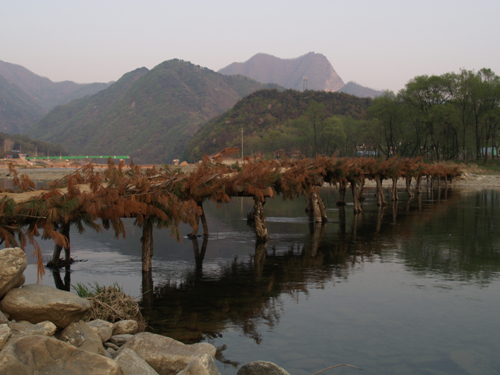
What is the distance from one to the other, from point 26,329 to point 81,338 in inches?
32.1

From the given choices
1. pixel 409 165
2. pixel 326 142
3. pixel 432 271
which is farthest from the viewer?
pixel 326 142

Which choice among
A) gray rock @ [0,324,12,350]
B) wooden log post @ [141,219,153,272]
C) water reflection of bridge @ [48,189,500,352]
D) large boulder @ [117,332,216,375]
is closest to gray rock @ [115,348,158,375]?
large boulder @ [117,332,216,375]

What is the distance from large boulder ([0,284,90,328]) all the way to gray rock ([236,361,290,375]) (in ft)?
9.00

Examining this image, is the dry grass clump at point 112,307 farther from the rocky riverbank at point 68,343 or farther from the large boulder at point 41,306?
the large boulder at point 41,306

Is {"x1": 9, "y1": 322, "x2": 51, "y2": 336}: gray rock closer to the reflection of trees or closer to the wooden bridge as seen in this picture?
the wooden bridge

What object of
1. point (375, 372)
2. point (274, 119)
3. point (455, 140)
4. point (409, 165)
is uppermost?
point (274, 119)

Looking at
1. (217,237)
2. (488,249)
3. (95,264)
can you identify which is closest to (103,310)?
(95,264)

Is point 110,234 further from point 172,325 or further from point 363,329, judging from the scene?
point 363,329

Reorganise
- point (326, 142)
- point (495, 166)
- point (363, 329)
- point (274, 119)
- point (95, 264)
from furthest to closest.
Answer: point (274, 119), point (326, 142), point (495, 166), point (95, 264), point (363, 329)

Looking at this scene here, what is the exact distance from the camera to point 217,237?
2117 cm

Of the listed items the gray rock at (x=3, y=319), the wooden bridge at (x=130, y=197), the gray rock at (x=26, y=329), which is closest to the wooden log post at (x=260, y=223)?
the wooden bridge at (x=130, y=197)

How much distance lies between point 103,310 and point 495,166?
Answer: 73604mm

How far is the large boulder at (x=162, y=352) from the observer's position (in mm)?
6781

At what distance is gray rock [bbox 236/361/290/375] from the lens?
6254 millimetres
